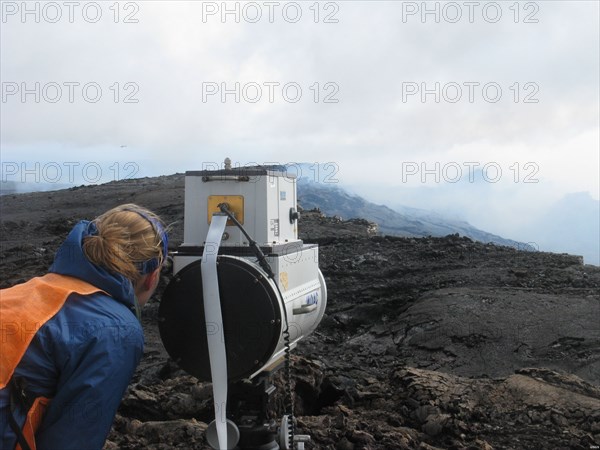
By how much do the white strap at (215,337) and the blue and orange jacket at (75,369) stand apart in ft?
1.45

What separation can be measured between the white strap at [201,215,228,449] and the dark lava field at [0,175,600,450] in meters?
1.27

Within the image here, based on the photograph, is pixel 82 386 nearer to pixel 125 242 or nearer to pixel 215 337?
pixel 125 242

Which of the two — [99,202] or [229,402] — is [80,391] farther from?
[99,202]

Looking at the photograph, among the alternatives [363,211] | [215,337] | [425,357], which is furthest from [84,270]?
[363,211]

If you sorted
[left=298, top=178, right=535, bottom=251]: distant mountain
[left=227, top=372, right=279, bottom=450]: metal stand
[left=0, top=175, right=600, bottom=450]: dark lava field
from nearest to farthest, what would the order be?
[left=227, top=372, right=279, bottom=450]: metal stand < [left=0, top=175, right=600, bottom=450]: dark lava field < [left=298, top=178, right=535, bottom=251]: distant mountain

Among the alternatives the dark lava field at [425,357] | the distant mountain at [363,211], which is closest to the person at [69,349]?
the dark lava field at [425,357]

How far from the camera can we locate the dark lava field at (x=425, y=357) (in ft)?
13.0

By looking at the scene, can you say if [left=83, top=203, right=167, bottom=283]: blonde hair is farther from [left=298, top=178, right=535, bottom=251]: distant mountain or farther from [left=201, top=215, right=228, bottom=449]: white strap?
[left=298, top=178, right=535, bottom=251]: distant mountain

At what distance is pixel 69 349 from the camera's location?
1785 millimetres

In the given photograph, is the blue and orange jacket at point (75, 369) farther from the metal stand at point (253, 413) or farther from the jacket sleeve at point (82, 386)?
the metal stand at point (253, 413)

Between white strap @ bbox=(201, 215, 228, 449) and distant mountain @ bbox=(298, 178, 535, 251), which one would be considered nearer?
white strap @ bbox=(201, 215, 228, 449)

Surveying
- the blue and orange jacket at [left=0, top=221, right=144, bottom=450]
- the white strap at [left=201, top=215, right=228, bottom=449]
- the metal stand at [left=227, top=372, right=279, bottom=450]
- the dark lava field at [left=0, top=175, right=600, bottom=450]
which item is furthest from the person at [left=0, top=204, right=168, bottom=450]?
the dark lava field at [left=0, top=175, right=600, bottom=450]

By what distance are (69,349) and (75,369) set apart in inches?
2.5

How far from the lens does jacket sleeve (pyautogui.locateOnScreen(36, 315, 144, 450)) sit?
1.79m
